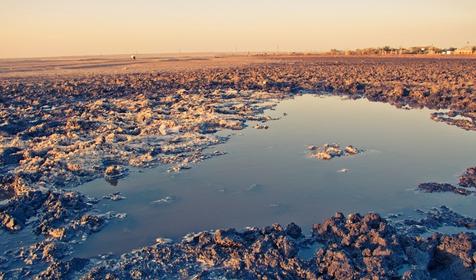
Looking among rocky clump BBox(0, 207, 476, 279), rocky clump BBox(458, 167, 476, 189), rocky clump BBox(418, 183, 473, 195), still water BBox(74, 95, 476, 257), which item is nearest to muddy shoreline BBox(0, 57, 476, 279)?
rocky clump BBox(0, 207, 476, 279)

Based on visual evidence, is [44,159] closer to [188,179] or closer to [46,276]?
[188,179]

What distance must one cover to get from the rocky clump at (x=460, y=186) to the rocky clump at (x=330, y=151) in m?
2.63

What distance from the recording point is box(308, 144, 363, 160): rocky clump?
10609mm

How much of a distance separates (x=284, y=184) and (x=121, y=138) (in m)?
6.08

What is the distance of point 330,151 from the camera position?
10922mm

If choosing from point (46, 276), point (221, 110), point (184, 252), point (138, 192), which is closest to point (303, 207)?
point (184, 252)

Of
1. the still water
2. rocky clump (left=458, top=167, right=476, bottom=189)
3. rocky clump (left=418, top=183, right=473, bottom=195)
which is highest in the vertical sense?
rocky clump (left=458, top=167, right=476, bottom=189)

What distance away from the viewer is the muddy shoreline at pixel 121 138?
5723 millimetres

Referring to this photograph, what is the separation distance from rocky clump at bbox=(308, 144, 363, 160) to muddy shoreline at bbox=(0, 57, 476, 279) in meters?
2.66

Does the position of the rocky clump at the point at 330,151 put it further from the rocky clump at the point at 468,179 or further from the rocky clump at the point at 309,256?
the rocky clump at the point at 309,256

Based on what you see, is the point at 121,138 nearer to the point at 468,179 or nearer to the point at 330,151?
the point at 330,151

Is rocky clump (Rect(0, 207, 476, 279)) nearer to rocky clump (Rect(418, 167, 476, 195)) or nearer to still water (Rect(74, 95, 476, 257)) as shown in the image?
still water (Rect(74, 95, 476, 257))

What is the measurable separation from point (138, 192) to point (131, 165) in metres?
1.79

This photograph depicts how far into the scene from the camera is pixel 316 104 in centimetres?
1994
